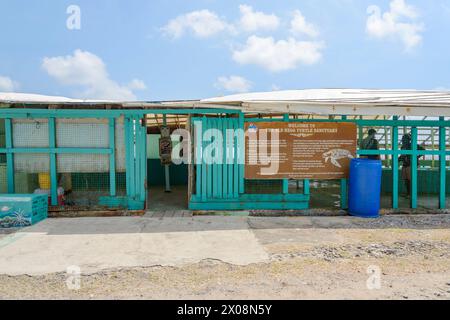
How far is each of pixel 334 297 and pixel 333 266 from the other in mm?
962

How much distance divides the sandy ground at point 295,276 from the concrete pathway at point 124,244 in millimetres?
231

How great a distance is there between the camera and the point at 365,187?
24.2 ft

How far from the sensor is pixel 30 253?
17.3 ft

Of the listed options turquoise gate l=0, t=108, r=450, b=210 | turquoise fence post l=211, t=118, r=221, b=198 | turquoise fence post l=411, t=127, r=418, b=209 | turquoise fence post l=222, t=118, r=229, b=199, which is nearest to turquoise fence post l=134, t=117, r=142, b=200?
turquoise gate l=0, t=108, r=450, b=210

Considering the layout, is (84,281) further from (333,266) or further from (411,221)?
(411,221)

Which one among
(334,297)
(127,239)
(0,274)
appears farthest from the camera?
(127,239)

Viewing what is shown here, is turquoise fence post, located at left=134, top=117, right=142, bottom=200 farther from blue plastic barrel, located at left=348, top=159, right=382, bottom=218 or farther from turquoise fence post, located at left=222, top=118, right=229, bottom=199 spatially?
blue plastic barrel, located at left=348, top=159, right=382, bottom=218

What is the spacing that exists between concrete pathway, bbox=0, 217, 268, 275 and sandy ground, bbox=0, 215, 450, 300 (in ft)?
0.76

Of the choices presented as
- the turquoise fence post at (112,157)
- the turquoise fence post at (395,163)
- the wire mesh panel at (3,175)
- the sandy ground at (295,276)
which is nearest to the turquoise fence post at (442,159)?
the turquoise fence post at (395,163)

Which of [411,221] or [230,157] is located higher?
[230,157]

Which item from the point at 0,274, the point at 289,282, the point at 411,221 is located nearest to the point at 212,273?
the point at 289,282

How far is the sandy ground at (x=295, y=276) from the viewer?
12.8ft

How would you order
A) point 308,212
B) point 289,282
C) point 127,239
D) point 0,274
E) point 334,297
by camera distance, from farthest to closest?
point 308,212 → point 127,239 → point 0,274 → point 289,282 → point 334,297
